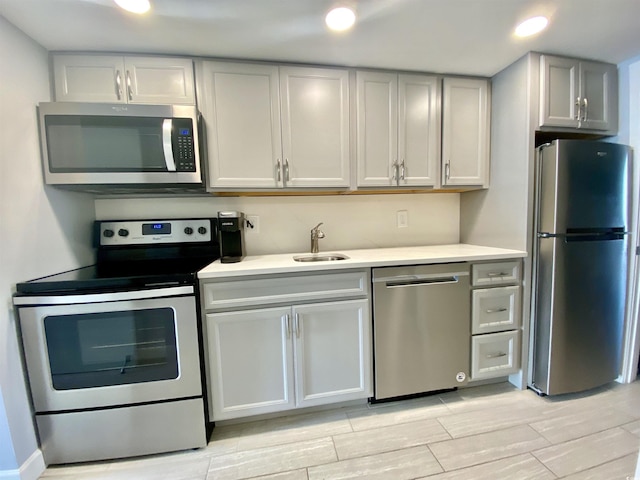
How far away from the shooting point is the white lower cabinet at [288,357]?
1429mm

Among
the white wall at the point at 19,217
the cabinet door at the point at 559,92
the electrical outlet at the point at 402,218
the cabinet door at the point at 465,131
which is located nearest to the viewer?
the white wall at the point at 19,217

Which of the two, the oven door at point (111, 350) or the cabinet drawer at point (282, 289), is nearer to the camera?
the oven door at point (111, 350)

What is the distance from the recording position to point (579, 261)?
1605mm

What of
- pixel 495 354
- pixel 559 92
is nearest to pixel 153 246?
pixel 495 354

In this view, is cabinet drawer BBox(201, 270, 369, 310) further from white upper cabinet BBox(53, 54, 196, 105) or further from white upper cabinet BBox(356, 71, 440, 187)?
white upper cabinet BBox(53, 54, 196, 105)

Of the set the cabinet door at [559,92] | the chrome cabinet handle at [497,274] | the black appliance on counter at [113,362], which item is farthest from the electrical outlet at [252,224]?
the cabinet door at [559,92]

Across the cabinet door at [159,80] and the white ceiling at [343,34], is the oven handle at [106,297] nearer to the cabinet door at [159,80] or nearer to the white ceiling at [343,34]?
the cabinet door at [159,80]

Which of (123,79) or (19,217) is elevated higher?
(123,79)

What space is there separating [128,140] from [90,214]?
684mm

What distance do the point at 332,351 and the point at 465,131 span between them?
1776mm

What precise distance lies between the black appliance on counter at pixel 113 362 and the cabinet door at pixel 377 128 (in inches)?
50.2

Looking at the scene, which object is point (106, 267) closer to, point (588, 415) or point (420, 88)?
point (420, 88)

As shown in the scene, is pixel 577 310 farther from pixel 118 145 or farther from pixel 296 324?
pixel 118 145

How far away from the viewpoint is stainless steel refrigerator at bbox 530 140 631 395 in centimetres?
156
